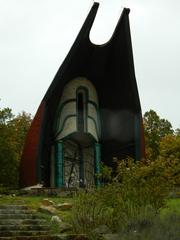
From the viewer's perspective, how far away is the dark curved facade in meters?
24.4

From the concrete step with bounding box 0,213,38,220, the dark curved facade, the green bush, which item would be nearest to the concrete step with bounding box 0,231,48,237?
the green bush

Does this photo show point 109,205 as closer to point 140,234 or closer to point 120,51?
point 140,234

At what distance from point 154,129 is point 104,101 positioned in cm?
1332

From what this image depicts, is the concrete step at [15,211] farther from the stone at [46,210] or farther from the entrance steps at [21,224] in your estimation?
the stone at [46,210]

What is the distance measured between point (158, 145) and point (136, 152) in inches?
497

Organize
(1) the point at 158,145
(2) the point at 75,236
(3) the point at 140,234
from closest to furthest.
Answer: (3) the point at 140,234, (2) the point at 75,236, (1) the point at 158,145

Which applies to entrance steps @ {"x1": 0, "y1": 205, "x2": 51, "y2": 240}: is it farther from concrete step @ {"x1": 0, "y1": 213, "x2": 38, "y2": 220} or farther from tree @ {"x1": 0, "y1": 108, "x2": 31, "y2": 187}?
tree @ {"x1": 0, "y1": 108, "x2": 31, "y2": 187}

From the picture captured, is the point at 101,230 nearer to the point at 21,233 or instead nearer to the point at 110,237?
the point at 110,237

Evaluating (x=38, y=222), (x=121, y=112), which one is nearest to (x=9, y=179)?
(x=121, y=112)

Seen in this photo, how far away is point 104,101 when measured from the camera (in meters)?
27.5

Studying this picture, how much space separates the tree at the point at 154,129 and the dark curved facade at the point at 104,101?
1193cm

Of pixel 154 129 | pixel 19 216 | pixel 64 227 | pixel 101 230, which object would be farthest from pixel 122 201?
pixel 154 129

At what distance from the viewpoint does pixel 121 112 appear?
27031mm

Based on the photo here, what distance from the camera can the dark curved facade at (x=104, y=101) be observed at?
24391 mm
